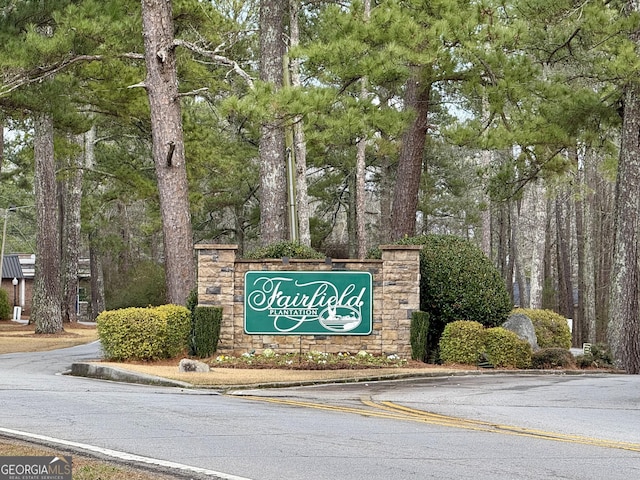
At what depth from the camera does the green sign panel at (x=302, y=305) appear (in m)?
20.2

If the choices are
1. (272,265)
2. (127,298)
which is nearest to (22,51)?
(272,265)

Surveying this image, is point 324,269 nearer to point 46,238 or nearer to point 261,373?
point 261,373

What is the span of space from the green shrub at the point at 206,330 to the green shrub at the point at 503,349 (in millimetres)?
5357

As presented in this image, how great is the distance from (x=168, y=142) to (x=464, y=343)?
787 centimetres

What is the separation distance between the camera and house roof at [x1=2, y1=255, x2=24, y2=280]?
6462 centimetres

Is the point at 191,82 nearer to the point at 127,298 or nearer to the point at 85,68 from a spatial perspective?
the point at 85,68

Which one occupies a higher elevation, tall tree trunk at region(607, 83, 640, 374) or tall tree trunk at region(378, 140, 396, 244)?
tall tree trunk at region(378, 140, 396, 244)

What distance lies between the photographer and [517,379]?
58.5 feet

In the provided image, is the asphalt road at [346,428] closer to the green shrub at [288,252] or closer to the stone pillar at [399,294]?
the stone pillar at [399,294]

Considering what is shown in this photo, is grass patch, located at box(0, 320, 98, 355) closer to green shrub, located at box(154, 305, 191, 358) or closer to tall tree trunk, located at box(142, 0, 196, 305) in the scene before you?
tall tree trunk, located at box(142, 0, 196, 305)

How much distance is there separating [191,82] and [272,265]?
13.7 metres

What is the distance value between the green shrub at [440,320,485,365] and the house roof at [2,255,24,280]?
164 feet

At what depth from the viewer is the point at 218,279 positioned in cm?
2027

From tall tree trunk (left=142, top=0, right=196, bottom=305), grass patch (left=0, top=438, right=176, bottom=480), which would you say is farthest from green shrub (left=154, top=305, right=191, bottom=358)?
grass patch (left=0, top=438, right=176, bottom=480)
